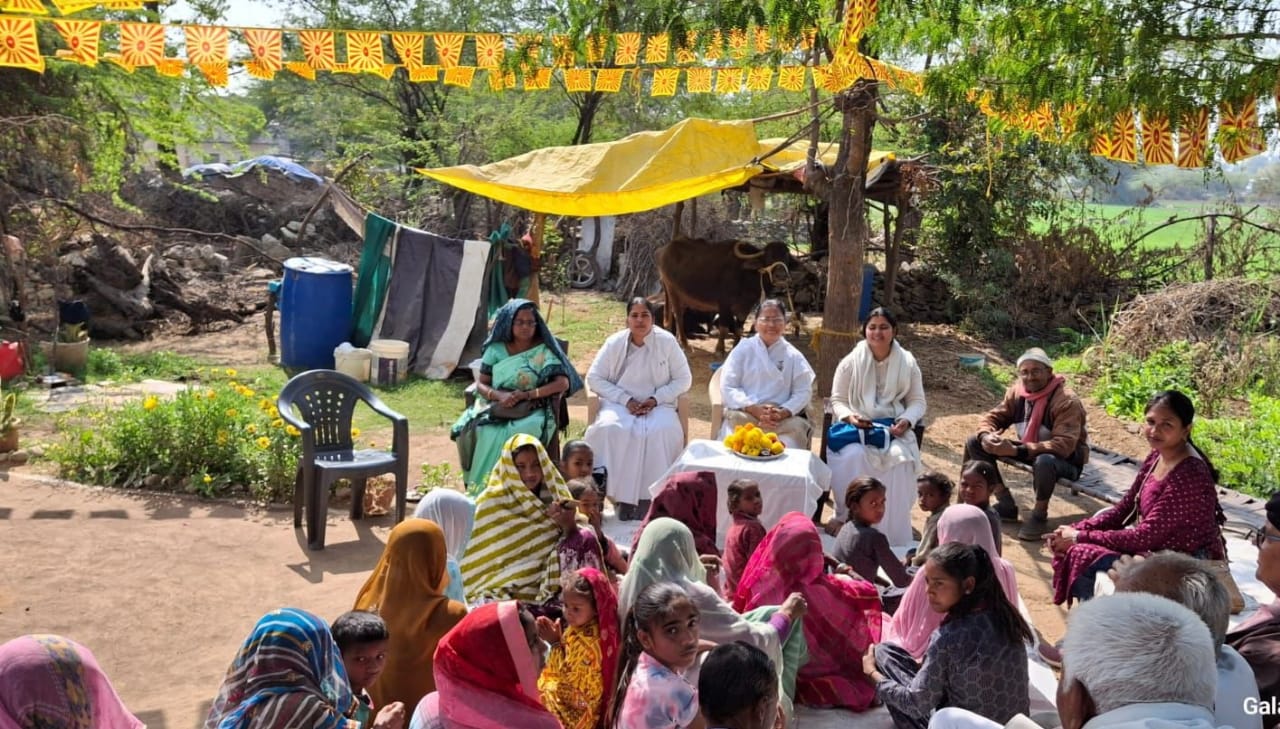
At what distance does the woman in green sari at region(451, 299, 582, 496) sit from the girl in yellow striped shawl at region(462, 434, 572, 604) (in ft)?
5.85

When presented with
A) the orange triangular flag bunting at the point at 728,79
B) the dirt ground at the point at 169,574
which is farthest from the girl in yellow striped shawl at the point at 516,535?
the orange triangular flag bunting at the point at 728,79

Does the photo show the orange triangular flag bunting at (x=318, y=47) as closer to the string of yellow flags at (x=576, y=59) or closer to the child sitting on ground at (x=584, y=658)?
the string of yellow flags at (x=576, y=59)

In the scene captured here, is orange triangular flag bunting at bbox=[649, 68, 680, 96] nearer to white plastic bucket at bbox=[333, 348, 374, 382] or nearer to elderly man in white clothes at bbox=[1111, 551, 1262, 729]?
white plastic bucket at bbox=[333, 348, 374, 382]

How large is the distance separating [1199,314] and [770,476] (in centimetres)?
729

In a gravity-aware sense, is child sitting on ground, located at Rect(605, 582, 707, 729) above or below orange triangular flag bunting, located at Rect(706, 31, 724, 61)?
below

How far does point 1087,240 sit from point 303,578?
38.0 ft

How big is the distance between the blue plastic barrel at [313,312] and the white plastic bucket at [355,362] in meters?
0.57

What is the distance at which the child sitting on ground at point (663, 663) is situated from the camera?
9.77 feet

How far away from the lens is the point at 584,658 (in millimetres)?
3502

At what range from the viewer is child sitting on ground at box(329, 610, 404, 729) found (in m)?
2.99

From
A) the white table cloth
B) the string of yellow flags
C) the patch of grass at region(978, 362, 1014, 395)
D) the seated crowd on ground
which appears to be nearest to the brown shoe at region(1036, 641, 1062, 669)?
the seated crowd on ground

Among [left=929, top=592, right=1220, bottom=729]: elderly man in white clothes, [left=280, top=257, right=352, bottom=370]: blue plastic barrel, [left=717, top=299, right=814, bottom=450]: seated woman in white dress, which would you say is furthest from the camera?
[left=280, top=257, right=352, bottom=370]: blue plastic barrel

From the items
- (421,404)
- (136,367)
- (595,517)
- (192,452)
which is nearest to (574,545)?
(595,517)

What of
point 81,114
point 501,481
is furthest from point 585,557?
point 81,114
